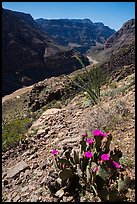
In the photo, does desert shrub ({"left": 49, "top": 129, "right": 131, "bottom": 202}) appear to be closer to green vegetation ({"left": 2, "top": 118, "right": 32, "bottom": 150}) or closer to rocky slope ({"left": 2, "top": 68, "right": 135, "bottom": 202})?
rocky slope ({"left": 2, "top": 68, "right": 135, "bottom": 202})

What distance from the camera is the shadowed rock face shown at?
64.0m

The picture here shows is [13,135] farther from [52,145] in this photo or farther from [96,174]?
[96,174]

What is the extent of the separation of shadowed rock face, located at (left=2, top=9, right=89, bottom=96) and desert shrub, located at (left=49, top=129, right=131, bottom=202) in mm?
55756

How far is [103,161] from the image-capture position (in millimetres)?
3770

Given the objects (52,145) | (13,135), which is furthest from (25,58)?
(52,145)

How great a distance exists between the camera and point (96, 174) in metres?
3.77

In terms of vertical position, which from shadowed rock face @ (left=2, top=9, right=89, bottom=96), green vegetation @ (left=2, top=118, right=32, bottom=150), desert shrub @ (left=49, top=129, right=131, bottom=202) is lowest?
green vegetation @ (left=2, top=118, right=32, bottom=150)

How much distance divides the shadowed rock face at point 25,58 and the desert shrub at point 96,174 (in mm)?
55756

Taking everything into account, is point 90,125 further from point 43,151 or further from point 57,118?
point 57,118

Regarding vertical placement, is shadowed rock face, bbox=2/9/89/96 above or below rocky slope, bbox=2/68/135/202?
above

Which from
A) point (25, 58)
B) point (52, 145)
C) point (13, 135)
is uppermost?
point (25, 58)

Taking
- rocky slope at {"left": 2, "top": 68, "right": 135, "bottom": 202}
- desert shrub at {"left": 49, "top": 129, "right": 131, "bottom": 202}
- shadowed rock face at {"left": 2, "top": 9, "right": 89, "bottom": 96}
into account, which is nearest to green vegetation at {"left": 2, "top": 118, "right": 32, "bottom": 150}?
rocky slope at {"left": 2, "top": 68, "right": 135, "bottom": 202}

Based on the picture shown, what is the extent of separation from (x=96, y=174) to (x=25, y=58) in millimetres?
65524

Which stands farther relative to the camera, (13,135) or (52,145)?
(13,135)
